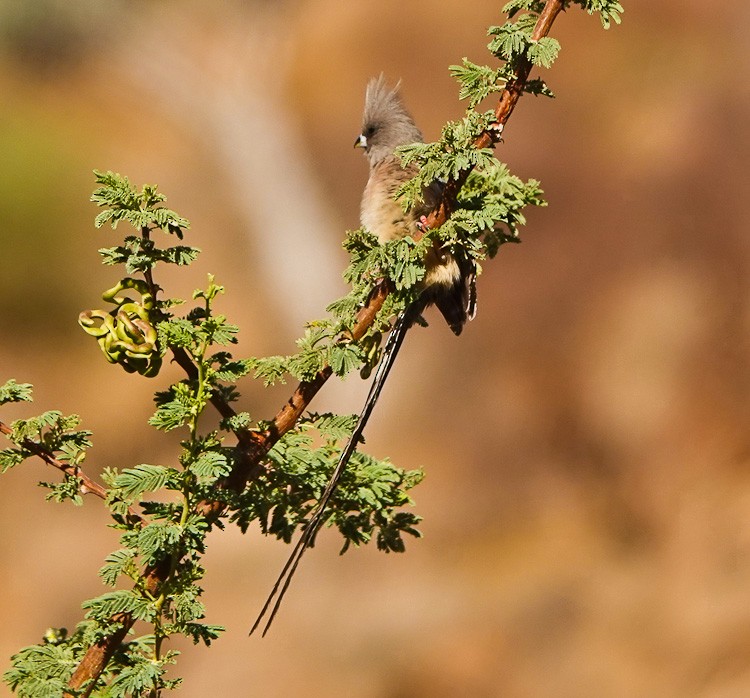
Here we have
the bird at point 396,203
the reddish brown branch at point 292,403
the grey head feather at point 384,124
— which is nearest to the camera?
the reddish brown branch at point 292,403

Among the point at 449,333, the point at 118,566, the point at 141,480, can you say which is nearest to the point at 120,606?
Answer: the point at 118,566

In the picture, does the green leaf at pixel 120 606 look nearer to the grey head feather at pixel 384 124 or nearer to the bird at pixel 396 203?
the bird at pixel 396 203

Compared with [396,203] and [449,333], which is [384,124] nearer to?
[396,203]

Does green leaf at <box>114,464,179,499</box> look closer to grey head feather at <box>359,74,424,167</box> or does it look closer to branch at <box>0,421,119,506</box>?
branch at <box>0,421,119,506</box>

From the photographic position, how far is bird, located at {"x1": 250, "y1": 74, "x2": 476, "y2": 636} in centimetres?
159

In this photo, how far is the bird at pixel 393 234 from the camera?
1589 mm

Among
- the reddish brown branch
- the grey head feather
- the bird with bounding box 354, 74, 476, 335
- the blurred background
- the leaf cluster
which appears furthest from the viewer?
the blurred background

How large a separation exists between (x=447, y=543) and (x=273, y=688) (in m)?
1.55

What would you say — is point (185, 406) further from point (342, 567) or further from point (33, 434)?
point (342, 567)

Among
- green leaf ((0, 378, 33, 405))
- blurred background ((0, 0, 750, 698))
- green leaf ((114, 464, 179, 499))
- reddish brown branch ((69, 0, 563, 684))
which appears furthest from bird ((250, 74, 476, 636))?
blurred background ((0, 0, 750, 698))

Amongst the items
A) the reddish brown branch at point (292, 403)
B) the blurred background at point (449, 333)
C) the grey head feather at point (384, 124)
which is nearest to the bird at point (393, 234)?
the grey head feather at point (384, 124)

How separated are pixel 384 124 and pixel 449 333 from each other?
4070 millimetres

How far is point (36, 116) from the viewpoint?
345 inches

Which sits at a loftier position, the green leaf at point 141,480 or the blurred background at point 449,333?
the blurred background at point 449,333
